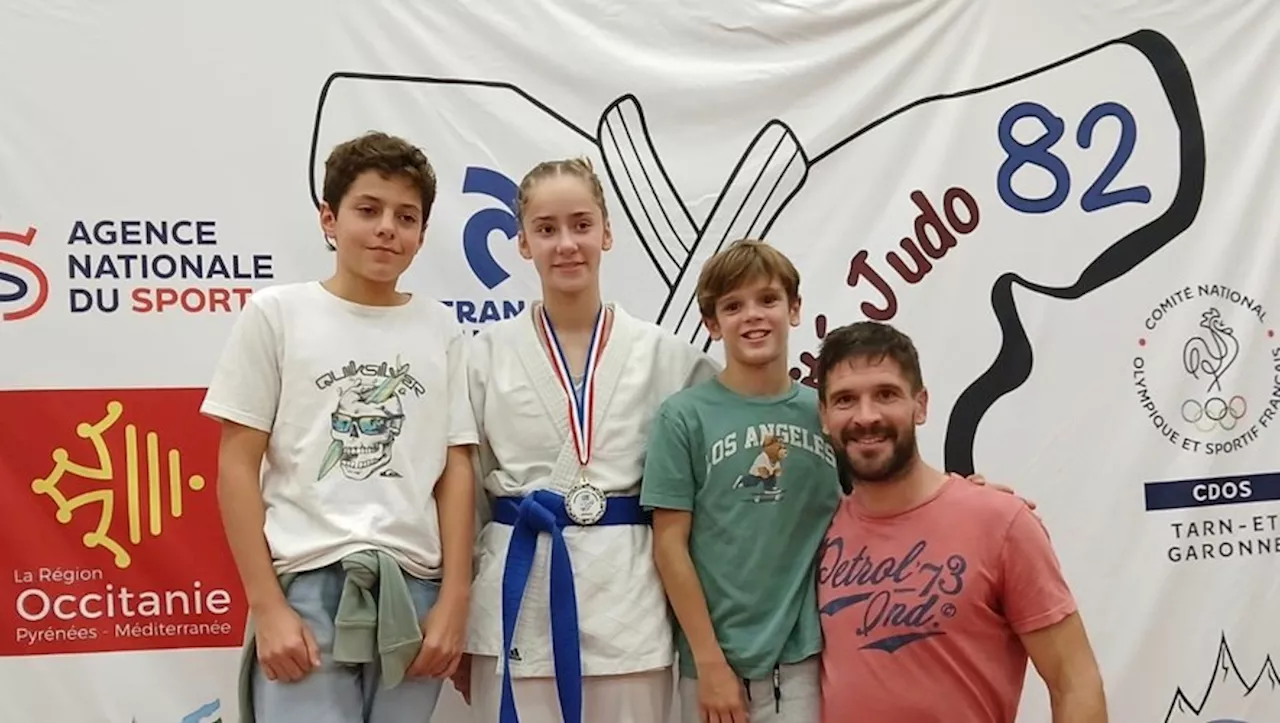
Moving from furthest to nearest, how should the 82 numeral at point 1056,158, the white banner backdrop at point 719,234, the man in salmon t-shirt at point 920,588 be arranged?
the 82 numeral at point 1056,158 < the white banner backdrop at point 719,234 < the man in salmon t-shirt at point 920,588

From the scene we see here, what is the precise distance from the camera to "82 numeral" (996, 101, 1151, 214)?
2148mm

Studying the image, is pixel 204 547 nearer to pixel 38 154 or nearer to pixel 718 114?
pixel 38 154

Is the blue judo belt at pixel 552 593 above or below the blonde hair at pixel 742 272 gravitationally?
below

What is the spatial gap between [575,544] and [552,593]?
0.07 meters

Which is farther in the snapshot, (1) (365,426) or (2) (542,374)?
(2) (542,374)

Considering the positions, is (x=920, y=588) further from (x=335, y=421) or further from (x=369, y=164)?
(x=369, y=164)

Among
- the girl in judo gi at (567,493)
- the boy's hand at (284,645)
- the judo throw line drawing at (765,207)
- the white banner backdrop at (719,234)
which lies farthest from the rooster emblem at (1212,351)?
the boy's hand at (284,645)

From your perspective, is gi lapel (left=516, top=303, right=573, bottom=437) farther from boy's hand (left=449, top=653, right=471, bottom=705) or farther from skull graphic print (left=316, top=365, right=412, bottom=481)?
boy's hand (left=449, top=653, right=471, bottom=705)

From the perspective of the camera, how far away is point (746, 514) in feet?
4.86

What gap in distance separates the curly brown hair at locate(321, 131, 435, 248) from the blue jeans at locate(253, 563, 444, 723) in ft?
1.66

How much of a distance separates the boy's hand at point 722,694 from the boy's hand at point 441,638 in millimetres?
326

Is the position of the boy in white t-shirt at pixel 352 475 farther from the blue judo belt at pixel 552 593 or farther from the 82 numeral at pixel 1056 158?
the 82 numeral at pixel 1056 158

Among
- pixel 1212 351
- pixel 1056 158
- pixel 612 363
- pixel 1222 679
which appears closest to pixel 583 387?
pixel 612 363

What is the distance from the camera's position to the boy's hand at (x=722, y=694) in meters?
1.45
